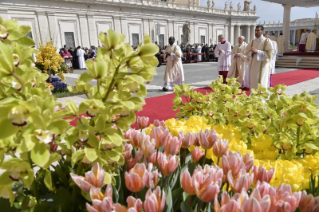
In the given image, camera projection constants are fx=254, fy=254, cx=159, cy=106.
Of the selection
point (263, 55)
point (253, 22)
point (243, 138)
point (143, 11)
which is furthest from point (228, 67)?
point (253, 22)

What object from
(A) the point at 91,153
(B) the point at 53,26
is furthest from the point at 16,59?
(B) the point at 53,26

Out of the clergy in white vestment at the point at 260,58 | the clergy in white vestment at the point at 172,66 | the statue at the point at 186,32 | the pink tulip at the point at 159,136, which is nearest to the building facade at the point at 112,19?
the statue at the point at 186,32

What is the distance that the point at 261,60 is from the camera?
642 cm

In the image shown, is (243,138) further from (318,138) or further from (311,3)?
(311,3)

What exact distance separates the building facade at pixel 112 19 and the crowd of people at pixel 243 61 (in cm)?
1068

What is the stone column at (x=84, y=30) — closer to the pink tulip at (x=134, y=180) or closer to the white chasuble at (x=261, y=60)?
the white chasuble at (x=261, y=60)

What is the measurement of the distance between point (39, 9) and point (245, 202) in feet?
83.6

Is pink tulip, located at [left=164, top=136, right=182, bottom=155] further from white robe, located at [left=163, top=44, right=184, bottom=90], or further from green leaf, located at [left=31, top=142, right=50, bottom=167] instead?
white robe, located at [left=163, top=44, right=184, bottom=90]

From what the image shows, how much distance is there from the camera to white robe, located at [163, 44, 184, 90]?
26.1ft

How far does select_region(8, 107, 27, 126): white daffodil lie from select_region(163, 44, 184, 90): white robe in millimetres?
7486

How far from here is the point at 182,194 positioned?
94 cm

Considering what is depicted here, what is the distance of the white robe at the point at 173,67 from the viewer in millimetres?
7953

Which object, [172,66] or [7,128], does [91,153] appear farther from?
[172,66]

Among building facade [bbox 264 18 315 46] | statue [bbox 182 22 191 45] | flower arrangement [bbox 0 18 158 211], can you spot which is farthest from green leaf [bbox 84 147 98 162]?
building facade [bbox 264 18 315 46]
